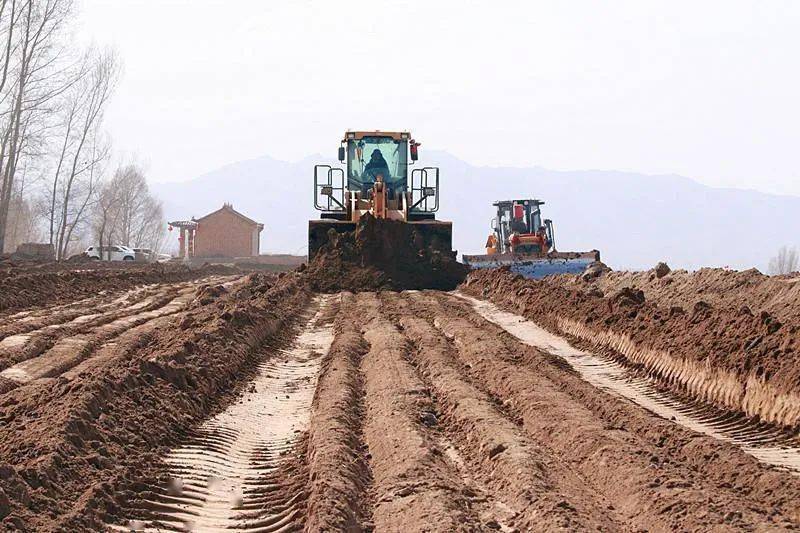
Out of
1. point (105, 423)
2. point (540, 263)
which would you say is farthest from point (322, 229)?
point (105, 423)

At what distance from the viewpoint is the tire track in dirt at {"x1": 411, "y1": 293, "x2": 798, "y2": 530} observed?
6.15m

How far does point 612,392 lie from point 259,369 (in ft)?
14.1

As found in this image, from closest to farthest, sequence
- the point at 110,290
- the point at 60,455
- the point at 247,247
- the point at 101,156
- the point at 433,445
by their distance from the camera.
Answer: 1. the point at 60,455
2. the point at 433,445
3. the point at 110,290
4. the point at 101,156
5. the point at 247,247

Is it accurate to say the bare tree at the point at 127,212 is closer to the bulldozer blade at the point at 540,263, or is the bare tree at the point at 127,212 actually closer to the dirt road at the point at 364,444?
the bulldozer blade at the point at 540,263

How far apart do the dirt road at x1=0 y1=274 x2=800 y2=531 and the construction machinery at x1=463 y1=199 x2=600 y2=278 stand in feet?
50.1

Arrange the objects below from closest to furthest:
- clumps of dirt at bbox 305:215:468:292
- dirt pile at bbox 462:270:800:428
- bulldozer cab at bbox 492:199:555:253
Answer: dirt pile at bbox 462:270:800:428, clumps of dirt at bbox 305:215:468:292, bulldozer cab at bbox 492:199:555:253

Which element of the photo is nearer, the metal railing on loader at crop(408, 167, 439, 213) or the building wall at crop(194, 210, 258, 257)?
the metal railing on loader at crop(408, 167, 439, 213)

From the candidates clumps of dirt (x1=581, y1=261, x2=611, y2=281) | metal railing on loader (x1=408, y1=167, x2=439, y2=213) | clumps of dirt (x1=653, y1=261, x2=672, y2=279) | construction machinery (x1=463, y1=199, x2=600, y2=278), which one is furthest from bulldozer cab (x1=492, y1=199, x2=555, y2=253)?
clumps of dirt (x1=653, y1=261, x2=672, y2=279)

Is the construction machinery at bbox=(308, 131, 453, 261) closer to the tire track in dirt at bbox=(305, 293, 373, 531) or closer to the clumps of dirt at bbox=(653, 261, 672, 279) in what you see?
the clumps of dirt at bbox=(653, 261, 672, 279)

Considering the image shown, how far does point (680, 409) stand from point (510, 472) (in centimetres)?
400

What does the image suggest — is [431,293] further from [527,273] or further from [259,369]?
[259,369]

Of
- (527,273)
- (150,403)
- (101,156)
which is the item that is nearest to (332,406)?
(150,403)

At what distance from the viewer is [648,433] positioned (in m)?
8.59

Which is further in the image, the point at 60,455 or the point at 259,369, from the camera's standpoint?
the point at 259,369
